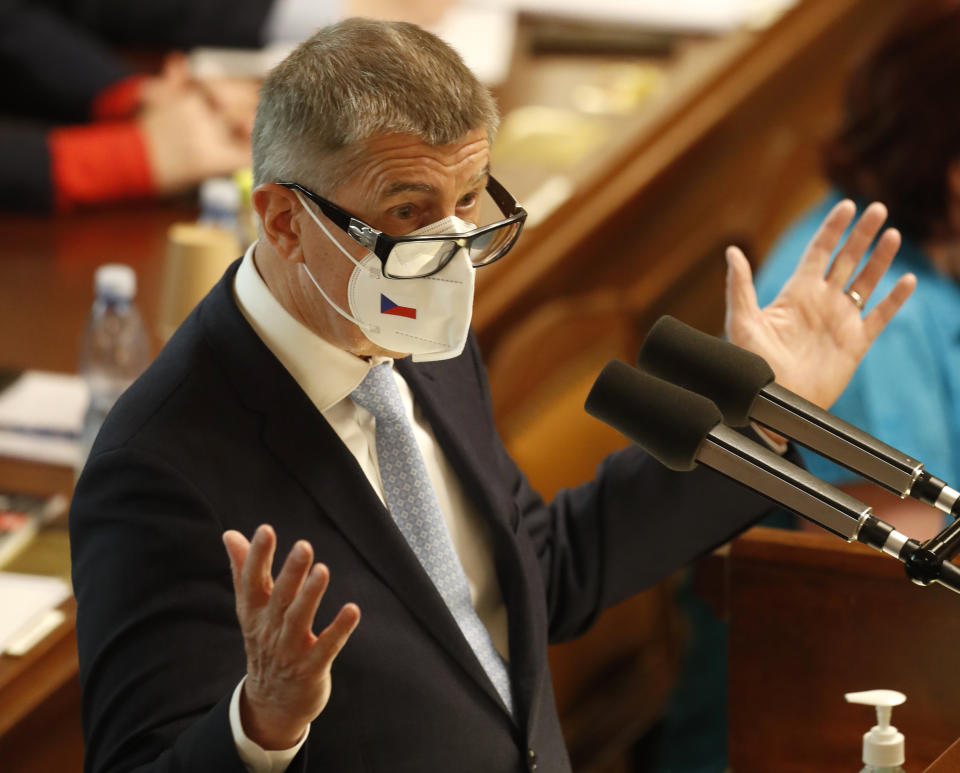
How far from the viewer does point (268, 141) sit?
114 cm

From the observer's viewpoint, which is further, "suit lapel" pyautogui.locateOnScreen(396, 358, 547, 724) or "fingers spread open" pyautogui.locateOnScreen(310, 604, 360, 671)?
"suit lapel" pyautogui.locateOnScreen(396, 358, 547, 724)

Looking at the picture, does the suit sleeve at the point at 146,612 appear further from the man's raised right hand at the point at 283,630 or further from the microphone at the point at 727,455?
the microphone at the point at 727,455

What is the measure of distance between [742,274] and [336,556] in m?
0.55

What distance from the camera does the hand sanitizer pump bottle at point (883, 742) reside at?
1.14 m

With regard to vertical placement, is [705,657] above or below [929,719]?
below

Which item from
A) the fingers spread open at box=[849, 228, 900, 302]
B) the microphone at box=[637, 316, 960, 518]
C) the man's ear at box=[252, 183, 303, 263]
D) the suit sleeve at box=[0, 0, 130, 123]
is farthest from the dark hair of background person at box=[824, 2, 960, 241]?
the suit sleeve at box=[0, 0, 130, 123]

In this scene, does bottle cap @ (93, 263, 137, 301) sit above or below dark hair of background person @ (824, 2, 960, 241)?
below

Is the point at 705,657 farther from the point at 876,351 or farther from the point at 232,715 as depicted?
the point at 232,715

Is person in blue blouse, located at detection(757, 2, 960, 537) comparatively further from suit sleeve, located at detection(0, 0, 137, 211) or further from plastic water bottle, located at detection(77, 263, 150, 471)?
suit sleeve, located at detection(0, 0, 137, 211)

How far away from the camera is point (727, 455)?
1.01 meters

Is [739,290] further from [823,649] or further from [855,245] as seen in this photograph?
[823,649]

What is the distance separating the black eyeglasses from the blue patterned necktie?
15cm

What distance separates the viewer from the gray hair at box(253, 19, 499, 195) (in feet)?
3.57

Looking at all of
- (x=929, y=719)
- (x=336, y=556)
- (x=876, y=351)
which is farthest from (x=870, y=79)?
(x=336, y=556)
